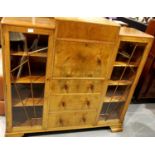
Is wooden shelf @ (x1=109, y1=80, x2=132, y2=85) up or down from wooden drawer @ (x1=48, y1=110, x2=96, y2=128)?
up

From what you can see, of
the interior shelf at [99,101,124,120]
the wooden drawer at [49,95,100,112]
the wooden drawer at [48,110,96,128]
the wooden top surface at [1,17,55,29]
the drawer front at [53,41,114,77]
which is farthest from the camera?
the interior shelf at [99,101,124,120]

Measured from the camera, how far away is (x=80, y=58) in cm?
140

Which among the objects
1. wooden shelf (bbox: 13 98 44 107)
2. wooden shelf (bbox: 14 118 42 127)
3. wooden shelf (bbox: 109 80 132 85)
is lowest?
wooden shelf (bbox: 14 118 42 127)

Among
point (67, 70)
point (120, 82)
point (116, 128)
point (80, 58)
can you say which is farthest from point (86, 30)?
point (116, 128)

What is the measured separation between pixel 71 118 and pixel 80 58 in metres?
0.65

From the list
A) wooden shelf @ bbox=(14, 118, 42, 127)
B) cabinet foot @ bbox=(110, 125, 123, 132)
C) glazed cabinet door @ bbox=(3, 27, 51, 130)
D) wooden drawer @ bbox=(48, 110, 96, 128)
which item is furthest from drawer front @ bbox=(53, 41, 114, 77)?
cabinet foot @ bbox=(110, 125, 123, 132)

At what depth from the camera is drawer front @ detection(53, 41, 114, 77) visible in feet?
4.37

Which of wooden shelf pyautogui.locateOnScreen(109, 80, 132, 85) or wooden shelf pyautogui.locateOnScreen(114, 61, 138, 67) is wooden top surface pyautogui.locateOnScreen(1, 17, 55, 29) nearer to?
wooden shelf pyautogui.locateOnScreen(114, 61, 138, 67)

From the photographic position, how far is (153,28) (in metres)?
2.09

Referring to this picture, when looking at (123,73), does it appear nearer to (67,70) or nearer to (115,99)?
(115,99)
